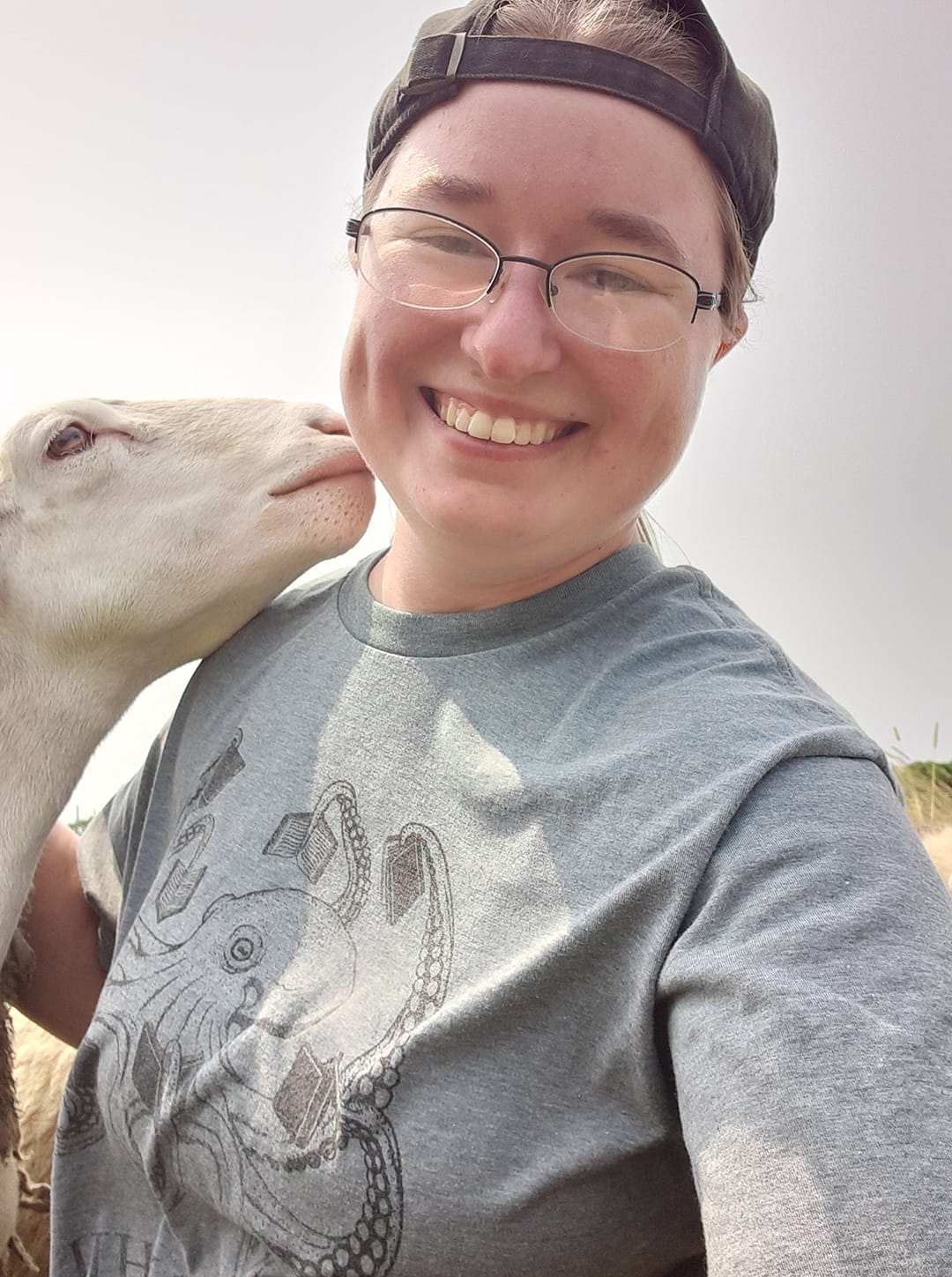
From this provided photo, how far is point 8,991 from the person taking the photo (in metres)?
1.01

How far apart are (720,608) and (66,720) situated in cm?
61

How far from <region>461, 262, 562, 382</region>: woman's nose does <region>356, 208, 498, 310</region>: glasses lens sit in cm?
2

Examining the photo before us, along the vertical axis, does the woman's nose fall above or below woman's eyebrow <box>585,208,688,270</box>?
below

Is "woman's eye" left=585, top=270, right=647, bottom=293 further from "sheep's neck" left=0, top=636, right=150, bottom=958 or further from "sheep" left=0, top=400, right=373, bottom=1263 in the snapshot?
"sheep's neck" left=0, top=636, right=150, bottom=958

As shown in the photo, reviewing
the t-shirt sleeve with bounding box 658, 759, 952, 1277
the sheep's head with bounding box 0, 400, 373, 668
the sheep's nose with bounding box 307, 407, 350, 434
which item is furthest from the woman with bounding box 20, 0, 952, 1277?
the sheep's nose with bounding box 307, 407, 350, 434

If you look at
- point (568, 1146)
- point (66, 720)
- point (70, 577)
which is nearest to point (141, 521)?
point (70, 577)

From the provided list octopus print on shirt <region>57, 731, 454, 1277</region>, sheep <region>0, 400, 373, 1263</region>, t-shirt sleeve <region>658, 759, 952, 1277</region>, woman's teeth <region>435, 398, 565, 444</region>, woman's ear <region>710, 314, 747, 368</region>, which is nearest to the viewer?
t-shirt sleeve <region>658, 759, 952, 1277</region>

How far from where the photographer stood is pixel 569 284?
655 millimetres

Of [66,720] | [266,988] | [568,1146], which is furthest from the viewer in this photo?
[66,720]

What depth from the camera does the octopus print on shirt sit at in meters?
0.56

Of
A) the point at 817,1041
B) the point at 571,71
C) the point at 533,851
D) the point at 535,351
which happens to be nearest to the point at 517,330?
the point at 535,351

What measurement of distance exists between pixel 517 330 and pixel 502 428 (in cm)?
7

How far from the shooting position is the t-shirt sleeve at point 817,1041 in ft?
1.27

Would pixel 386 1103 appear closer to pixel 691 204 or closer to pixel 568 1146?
pixel 568 1146
